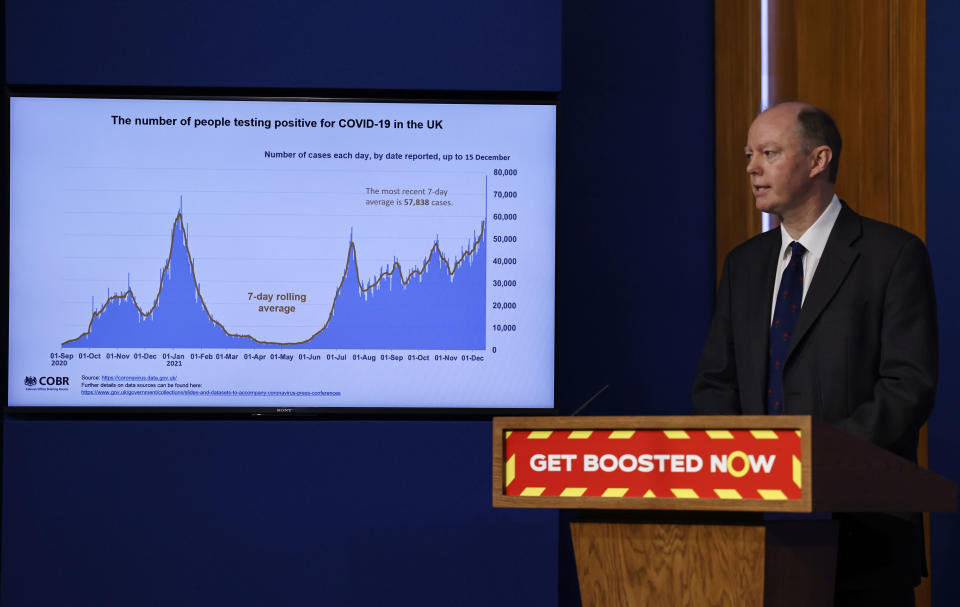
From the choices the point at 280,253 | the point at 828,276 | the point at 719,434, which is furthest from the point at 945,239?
the point at 280,253

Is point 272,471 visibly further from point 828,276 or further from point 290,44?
point 828,276

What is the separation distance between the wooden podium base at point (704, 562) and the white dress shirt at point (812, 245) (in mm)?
818

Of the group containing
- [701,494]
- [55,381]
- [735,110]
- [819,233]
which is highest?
[735,110]

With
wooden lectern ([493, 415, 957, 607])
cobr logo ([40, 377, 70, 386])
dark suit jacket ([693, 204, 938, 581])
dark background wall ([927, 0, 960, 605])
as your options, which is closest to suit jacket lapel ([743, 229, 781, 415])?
dark suit jacket ([693, 204, 938, 581])

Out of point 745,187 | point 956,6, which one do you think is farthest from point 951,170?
point 745,187

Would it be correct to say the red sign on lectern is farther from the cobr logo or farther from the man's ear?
the cobr logo

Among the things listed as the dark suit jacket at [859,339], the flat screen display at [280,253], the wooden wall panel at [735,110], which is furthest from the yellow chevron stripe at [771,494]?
the wooden wall panel at [735,110]

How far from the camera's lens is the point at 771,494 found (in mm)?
1271

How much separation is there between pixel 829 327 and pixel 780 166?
1.31 feet

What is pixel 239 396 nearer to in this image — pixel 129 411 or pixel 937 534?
pixel 129 411

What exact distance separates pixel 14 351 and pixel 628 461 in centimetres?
217

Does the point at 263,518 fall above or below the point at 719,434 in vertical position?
below

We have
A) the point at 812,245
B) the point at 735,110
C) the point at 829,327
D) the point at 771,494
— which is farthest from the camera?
the point at 735,110

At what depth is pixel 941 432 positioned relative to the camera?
2693 mm
